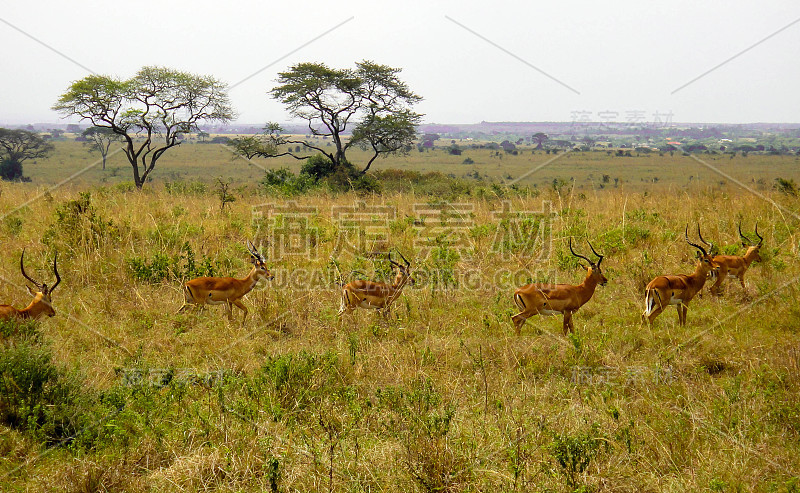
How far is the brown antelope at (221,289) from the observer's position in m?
6.52

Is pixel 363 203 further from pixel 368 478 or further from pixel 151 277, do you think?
pixel 368 478

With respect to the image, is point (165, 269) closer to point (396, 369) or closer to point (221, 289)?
point (221, 289)

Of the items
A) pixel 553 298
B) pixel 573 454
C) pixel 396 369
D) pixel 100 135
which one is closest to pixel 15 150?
pixel 100 135

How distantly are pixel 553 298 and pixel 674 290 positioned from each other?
1351mm

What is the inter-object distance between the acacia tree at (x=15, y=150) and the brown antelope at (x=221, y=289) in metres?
35.0

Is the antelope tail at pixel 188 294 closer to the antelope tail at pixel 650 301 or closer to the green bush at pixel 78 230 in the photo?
the green bush at pixel 78 230

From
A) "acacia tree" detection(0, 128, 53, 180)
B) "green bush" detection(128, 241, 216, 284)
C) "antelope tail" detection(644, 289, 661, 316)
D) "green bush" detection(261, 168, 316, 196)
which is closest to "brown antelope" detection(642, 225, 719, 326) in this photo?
"antelope tail" detection(644, 289, 661, 316)

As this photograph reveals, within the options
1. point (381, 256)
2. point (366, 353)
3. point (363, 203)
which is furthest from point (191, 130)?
point (366, 353)

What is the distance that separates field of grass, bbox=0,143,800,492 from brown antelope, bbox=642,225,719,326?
287 mm

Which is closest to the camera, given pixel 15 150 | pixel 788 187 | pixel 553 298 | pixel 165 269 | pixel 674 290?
pixel 553 298

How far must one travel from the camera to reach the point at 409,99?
95.0 feet

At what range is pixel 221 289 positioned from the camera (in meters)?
6.61

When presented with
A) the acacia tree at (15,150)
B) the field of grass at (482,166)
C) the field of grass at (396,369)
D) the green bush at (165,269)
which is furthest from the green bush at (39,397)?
the acacia tree at (15,150)

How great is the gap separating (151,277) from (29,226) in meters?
4.17
